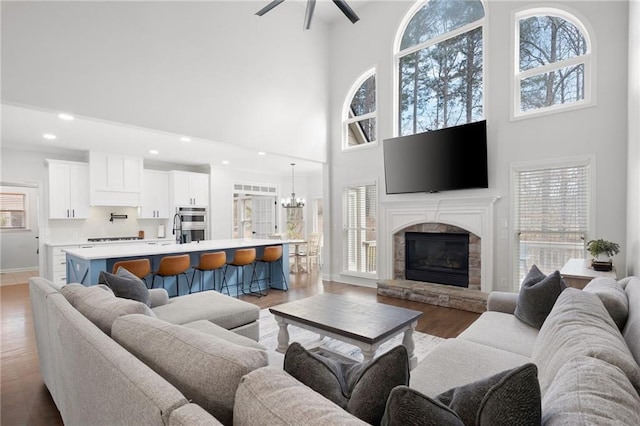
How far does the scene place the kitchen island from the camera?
3717 mm

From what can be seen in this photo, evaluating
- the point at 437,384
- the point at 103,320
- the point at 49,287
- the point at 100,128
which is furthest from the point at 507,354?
the point at 100,128

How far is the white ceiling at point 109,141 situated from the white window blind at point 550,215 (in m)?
4.22

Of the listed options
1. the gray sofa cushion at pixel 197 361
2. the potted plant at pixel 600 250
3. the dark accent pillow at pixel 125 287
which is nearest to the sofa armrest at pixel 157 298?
the dark accent pillow at pixel 125 287

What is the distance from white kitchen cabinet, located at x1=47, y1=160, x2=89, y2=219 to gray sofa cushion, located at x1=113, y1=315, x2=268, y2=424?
674 cm

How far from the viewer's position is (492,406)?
2.60 feet

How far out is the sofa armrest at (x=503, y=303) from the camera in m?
2.73

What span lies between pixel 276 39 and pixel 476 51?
3.49m

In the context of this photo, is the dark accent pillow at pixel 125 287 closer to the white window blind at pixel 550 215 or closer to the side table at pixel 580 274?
the side table at pixel 580 274

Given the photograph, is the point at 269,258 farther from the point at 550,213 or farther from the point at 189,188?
the point at 550,213

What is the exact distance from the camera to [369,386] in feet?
3.01

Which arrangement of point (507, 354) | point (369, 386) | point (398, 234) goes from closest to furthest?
point (369, 386) < point (507, 354) < point (398, 234)

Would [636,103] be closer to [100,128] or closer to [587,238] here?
[587,238]

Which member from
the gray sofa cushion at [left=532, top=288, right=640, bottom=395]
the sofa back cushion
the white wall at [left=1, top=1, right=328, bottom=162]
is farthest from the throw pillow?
the white wall at [left=1, top=1, right=328, bottom=162]

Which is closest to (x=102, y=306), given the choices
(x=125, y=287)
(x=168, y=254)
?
(x=125, y=287)
